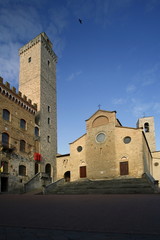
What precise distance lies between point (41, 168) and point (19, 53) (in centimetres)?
2127

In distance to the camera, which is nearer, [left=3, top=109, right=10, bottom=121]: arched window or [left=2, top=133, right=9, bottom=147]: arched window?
[left=2, top=133, right=9, bottom=147]: arched window

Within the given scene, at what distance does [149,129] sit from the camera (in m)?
45.6

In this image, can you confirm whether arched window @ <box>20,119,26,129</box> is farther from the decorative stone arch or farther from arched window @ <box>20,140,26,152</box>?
the decorative stone arch

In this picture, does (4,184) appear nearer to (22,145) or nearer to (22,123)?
(22,145)

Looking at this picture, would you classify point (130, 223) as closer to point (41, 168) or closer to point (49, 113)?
point (41, 168)

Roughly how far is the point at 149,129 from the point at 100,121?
66.2 ft

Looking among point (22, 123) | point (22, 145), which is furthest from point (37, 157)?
point (22, 123)

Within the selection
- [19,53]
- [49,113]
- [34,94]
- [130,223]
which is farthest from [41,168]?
[130,223]

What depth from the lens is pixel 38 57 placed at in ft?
106

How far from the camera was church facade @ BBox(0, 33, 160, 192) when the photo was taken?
77.4 feet

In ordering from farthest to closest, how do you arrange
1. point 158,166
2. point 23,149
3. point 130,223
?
point 158,166 < point 23,149 < point 130,223

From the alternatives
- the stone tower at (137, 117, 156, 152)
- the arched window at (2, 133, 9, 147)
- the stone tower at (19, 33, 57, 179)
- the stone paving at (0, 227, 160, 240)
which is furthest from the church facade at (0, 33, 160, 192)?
the stone paving at (0, 227, 160, 240)

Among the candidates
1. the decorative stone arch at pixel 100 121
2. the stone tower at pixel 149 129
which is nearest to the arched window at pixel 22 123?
the decorative stone arch at pixel 100 121

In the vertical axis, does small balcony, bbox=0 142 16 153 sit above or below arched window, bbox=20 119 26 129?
below
